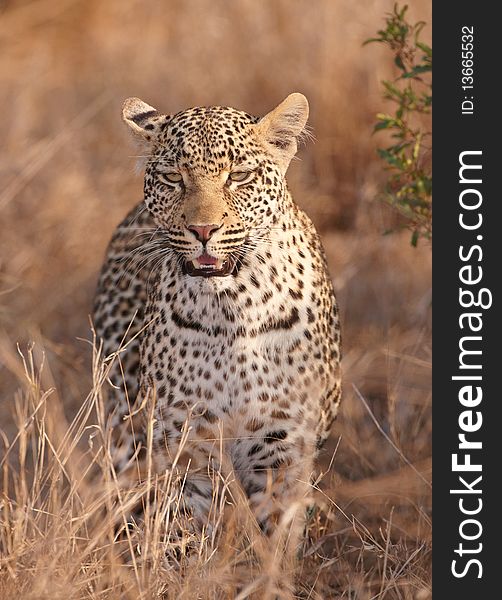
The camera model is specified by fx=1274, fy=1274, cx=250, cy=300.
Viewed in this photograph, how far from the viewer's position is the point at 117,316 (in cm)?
647

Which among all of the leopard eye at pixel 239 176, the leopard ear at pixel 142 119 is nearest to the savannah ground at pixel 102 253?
the leopard eye at pixel 239 176

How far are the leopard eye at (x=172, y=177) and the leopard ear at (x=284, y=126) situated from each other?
402 millimetres

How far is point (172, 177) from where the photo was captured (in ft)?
16.7

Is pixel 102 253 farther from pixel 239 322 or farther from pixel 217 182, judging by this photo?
pixel 217 182

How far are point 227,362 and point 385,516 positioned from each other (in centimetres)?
132

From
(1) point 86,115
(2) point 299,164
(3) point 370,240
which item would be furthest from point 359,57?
(1) point 86,115

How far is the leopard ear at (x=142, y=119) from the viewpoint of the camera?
209 inches

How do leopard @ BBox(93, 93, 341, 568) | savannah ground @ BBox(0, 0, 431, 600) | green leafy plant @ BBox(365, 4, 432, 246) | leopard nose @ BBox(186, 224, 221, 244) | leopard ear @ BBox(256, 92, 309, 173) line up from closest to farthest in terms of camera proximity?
savannah ground @ BBox(0, 0, 431, 600)
leopard nose @ BBox(186, 224, 221, 244)
leopard @ BBox(93, 93, 341, 568)
leopard ear @ BBox(256, 92, 309, 173)
green leafy plant @ BBox(365, 4, 432, 246)

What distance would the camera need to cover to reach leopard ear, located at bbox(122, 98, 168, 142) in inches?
209

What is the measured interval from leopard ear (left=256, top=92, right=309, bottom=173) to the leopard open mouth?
524mm

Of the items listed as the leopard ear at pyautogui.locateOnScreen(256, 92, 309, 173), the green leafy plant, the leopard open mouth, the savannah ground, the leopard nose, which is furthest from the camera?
the green leafy plant

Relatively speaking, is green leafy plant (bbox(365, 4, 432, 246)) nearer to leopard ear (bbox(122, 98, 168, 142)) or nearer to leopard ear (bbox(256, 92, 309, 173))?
leopard ear (bbox(256, 92, 309, 173))

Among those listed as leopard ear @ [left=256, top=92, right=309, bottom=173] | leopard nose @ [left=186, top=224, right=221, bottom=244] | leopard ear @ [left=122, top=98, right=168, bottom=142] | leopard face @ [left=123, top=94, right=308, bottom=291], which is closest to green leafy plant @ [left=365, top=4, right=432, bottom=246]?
leopard ear @ [left=256, top=92, right=309, bottom=173]

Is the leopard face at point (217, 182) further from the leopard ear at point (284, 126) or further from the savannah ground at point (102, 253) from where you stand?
the savannah ground at point (102, 253)
